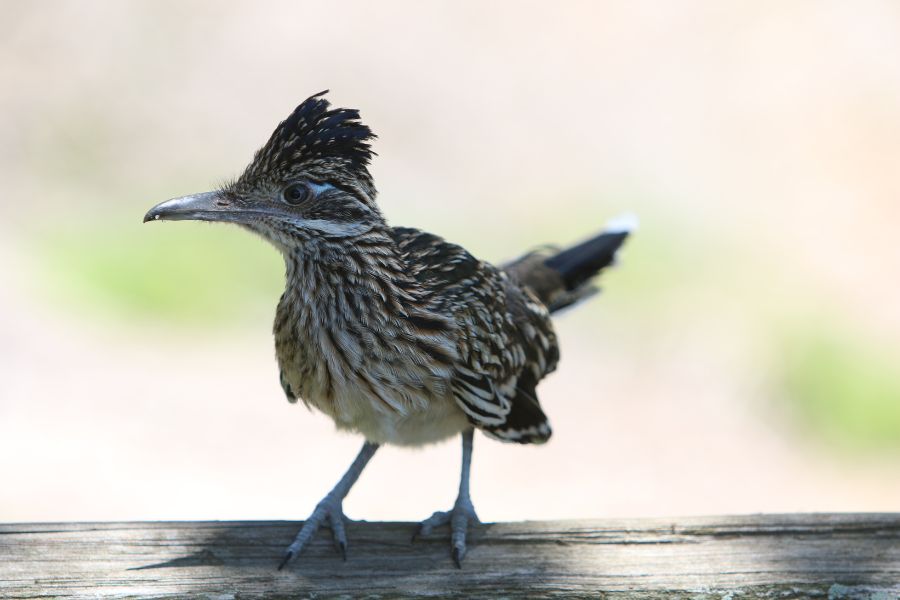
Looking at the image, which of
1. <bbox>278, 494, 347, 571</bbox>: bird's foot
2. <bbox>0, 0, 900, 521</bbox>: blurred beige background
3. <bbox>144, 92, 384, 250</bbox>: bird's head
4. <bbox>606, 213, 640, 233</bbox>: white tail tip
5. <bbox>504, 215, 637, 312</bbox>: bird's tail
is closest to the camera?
<bbox>278, 494, 347, 571</bbox>: bird's foot

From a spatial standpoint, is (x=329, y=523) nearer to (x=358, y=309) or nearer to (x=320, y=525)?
(x=320, y=525)

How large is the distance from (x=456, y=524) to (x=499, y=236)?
25.5 feet

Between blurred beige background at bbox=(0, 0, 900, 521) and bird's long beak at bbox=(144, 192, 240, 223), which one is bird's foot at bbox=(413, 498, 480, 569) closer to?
bird's long beak at bbox=(144, 192, 240, 223)

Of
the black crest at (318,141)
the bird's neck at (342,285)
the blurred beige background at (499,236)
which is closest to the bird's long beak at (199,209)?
the black crest at (318,141)

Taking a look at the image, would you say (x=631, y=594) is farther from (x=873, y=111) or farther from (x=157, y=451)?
(x=873, y=111)

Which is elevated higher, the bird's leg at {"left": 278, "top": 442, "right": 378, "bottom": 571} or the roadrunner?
the roadrunner

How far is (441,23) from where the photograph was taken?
1491 cm

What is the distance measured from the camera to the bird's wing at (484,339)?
15.4 feet

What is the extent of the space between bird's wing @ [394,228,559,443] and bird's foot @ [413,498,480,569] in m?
0.42

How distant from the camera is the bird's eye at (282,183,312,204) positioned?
439 cm

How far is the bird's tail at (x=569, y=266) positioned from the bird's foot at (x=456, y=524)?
2011 millimetres

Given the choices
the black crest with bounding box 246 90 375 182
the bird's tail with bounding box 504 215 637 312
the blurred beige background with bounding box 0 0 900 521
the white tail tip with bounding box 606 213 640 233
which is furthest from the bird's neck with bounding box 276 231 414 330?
the blurred beige background with bounding box 0 0 900 521

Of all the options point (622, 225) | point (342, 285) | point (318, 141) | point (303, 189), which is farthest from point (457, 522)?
point (622, 225)

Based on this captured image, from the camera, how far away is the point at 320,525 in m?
4.34
